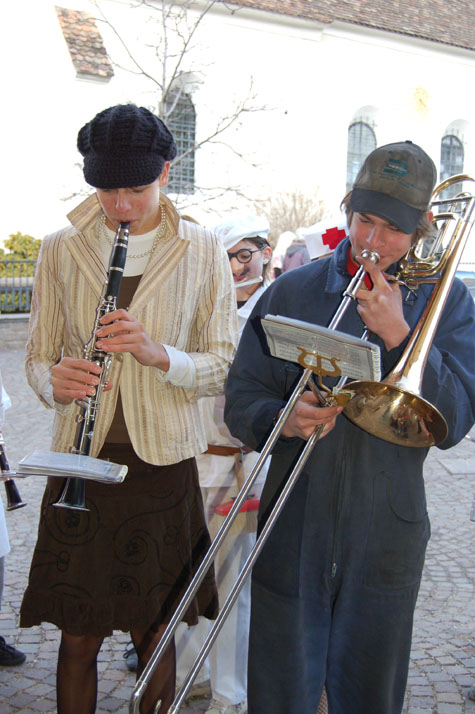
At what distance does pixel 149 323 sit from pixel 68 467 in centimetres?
76

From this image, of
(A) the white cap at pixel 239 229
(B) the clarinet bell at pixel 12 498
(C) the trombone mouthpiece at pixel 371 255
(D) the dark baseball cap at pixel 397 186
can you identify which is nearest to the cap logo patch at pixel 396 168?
(D) the dark baseball cap at pixel 397 186

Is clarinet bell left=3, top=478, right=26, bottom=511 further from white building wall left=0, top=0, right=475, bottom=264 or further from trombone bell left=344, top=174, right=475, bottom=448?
white building wall left=0, top=0, right=475, bottom=264

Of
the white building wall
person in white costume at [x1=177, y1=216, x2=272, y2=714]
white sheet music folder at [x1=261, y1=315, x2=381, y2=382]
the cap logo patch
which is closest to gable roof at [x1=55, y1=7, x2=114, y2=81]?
the white building wall

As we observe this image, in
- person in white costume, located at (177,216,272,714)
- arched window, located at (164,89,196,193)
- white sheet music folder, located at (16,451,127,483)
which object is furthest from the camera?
arched window, located at (164,89,196,193)

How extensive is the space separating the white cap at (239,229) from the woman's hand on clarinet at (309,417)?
185 centimetres

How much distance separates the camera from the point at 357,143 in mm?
24250

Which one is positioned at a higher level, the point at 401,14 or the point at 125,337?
the point at 401,14

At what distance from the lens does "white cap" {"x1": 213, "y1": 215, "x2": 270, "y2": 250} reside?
12.4ft

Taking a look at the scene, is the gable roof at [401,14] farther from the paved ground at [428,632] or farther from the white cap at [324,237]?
the white cap at [324,237]

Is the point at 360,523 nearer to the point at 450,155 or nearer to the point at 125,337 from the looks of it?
the point at 125,337

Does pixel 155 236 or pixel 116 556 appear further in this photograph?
pixel 155 236

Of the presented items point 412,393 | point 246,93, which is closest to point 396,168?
point 412,393

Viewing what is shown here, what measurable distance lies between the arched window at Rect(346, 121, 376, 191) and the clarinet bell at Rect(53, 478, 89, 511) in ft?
74.6

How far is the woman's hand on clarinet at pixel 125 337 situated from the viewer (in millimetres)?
2244
